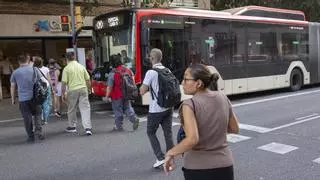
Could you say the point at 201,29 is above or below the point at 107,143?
above

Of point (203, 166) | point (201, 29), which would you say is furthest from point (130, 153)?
point (201, 29)

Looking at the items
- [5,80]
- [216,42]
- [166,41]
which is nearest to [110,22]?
[166,41]

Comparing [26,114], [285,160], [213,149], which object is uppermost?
[213,149]

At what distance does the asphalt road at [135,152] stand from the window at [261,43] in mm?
4425

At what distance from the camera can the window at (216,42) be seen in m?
14.0

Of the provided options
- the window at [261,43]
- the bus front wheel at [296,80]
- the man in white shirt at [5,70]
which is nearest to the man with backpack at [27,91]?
the window at [261,43]

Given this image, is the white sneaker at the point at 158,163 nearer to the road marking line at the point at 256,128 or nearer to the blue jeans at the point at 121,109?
the blue jeans at the point at 121,109

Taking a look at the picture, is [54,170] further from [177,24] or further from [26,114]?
[177,24]

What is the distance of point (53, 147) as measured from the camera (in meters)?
8.49

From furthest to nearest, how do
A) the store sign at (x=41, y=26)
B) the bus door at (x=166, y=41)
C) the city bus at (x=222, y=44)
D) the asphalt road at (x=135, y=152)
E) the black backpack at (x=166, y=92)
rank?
the store sign at (x=41, y=26) → the city bus at (x=222, y=44) → the bus door at (x=166, y=41) → the asphalt road at (x=135, y=152) → the black backpack at (x=166, y=92)

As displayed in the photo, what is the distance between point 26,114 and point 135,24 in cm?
434

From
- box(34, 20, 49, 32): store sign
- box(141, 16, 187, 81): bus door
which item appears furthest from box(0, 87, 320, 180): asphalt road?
box(34, 20, 49, 32): store sign

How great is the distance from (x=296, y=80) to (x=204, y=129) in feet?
51.0

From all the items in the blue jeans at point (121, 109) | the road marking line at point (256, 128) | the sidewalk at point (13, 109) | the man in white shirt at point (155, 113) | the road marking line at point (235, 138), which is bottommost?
the sidewalk at point (13, 109)
